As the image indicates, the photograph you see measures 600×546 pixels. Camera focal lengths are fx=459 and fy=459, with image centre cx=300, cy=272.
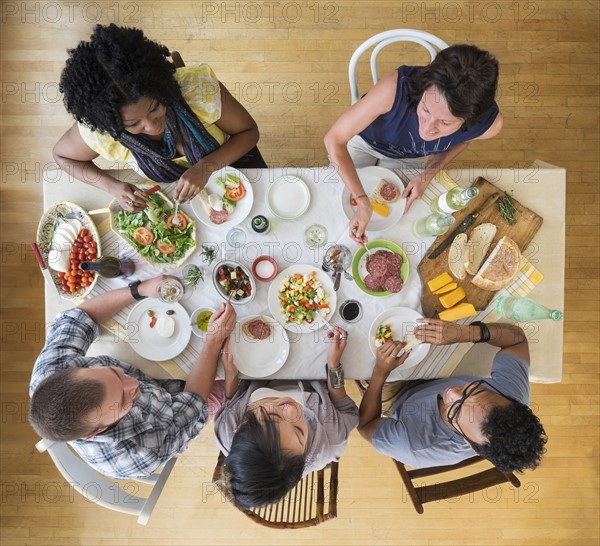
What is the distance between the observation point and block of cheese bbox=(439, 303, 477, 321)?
184cm

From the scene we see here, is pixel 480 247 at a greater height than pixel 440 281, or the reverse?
pixel 480 247

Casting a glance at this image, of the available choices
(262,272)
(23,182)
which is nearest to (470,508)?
(262,272)

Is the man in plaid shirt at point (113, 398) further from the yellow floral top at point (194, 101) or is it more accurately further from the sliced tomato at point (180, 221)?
the yellow floral top at point (194, 101)

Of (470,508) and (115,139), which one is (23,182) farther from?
(470,508)

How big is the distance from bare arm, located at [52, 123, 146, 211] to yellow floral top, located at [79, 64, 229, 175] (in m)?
0.06

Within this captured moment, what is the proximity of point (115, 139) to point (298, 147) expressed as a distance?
1433mm

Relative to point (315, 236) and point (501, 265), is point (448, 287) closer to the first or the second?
point (501, 265)

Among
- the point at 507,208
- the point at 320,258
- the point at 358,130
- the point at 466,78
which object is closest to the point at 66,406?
the point at 320,258

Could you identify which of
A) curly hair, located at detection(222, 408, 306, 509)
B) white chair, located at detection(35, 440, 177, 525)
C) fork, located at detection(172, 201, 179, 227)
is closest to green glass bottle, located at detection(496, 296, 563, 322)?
curly hair, located at detection(222, 408, 306, 509)

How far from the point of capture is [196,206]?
73.6 inches

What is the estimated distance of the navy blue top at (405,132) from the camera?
1719 millimetres

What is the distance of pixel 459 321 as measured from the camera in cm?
189

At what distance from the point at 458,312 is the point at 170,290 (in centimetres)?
116

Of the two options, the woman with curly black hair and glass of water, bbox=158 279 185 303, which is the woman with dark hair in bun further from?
glass of water, bbox=158 279 185 303
